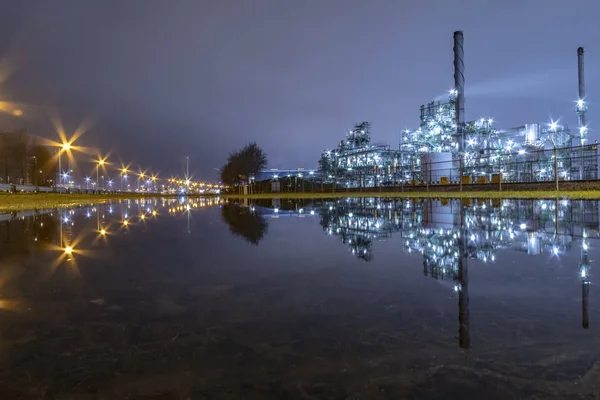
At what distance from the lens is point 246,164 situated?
63.2 m

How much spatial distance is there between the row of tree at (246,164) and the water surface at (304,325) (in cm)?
5771

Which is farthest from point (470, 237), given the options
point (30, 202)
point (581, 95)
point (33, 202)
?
point (581, 95)

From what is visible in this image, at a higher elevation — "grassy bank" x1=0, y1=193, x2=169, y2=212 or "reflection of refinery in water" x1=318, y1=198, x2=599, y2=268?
"grassy bank" x1=0, y1=193, x2=169, y2=212

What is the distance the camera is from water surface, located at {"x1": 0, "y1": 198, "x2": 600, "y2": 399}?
146 centimetres

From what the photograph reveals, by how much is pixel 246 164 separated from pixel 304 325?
62.1m

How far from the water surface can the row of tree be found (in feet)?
189

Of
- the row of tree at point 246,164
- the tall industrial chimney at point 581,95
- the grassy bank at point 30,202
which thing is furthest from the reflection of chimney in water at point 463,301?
the row of tree at point 246,164

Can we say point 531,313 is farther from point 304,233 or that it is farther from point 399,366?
point 304,233

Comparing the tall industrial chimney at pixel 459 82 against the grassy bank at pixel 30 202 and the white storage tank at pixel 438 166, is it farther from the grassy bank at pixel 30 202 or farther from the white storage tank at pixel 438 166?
the grassy bank at pixel 30 202

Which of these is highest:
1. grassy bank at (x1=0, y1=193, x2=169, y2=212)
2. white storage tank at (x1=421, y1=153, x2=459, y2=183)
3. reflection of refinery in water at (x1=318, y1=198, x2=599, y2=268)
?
white storage tank at (x1=421, y1=153, x2=459, y2=183)

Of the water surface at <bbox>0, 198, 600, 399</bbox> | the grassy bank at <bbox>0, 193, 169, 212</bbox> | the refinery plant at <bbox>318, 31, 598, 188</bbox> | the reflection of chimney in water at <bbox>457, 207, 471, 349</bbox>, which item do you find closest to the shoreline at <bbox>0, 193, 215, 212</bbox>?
the grassy bank at <bbox>0, 193, 169, 212</bbox>

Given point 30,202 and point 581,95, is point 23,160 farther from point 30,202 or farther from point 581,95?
point 581,95

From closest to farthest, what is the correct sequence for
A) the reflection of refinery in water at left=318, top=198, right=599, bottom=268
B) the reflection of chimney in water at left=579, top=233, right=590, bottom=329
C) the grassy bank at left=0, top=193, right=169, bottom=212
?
1. the reflection of chimney in water at left=579, top=233, right=590, bottom=329
2. the reflection of refinery in water at left=318, top=198, right=599, bottom=268
3. the grassy bank at left=0, top=193, right=169, bottom=212

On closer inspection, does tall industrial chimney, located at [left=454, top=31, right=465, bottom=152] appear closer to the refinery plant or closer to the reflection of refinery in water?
the refinery plant
